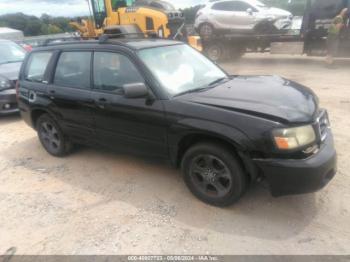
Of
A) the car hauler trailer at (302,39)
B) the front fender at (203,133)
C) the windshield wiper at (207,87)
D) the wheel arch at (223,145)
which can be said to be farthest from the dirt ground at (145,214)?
the car hauler trailer at (302,39)

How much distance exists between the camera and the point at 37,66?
4.90 meters

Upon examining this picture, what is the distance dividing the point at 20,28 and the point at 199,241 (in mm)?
30648

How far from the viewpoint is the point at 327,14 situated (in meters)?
11.0

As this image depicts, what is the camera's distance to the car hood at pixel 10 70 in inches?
286

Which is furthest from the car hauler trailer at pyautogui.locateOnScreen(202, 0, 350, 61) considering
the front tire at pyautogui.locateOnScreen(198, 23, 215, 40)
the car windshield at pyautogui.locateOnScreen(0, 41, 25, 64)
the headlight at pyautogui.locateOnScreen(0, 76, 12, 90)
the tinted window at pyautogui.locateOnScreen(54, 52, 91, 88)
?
the tinted window at pyautogui.locateOnScreen(54, 52, 91, 88)

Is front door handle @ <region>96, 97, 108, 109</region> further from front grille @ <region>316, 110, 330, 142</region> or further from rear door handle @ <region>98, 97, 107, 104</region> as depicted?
front grille @ <region>316, 110, 330, 142</region>

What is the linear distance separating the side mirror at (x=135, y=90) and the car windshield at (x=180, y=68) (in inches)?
9.3

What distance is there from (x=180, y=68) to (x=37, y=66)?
8.15 feet

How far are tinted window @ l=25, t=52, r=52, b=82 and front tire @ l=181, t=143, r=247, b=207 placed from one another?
2765 millimetres

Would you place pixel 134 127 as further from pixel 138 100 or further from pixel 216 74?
pixel 216 74

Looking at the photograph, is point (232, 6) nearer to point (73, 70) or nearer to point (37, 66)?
point (37, 66)

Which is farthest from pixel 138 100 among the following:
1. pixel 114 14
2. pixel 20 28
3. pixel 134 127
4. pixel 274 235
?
pixel 20 28

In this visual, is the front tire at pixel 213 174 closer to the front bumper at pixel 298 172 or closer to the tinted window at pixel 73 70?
the front bumper at pixel 298 172

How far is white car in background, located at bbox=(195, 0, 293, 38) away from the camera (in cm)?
1206
